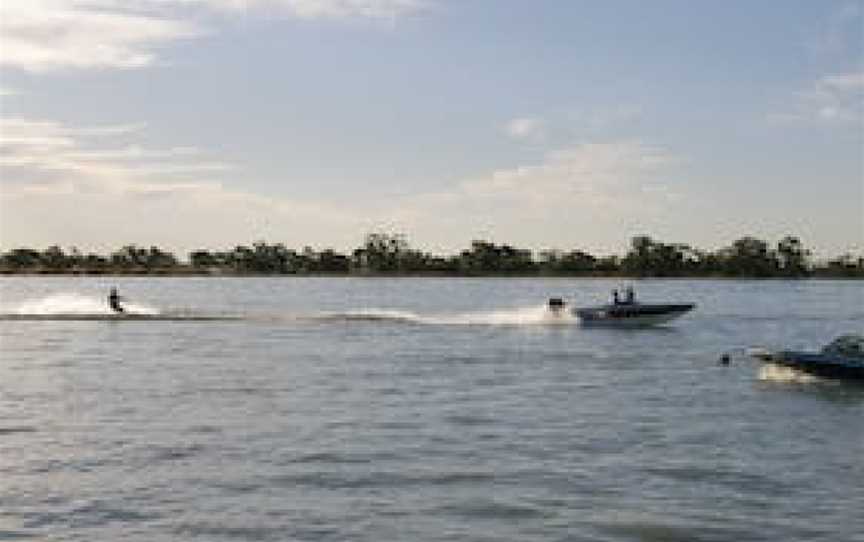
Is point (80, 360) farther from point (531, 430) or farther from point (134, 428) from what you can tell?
point (531, 430)

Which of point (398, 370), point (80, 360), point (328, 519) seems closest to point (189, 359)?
point (80, 360)

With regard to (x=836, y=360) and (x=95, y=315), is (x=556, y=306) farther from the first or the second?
(x=836, y=360)

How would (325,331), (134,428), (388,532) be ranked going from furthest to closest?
(325,331) → (134,428) → (388,532)

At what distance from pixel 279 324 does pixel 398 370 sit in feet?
119

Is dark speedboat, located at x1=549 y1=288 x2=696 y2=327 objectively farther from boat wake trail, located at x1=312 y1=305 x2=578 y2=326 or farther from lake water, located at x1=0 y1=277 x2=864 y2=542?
lake water, located at x1=0 y1=277 x2=864 y2=542

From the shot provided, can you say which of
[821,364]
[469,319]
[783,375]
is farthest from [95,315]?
[821,364]

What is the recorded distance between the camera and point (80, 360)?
56.9 m

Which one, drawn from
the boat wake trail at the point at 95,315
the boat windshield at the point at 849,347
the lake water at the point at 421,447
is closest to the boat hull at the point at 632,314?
the lake water at the point at 421,447

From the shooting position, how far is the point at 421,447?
1235 inches

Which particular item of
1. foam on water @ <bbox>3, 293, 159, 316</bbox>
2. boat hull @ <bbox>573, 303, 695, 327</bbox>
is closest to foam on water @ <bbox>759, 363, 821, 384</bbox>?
boat hull @ <bbox>573, 303, 695, 327</bbox>

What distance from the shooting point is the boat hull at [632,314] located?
77438 millimetres

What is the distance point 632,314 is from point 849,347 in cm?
3270

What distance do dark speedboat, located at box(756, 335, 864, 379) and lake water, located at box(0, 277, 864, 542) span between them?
0.49 metres

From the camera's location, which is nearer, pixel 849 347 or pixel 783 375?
pixel 849 347
